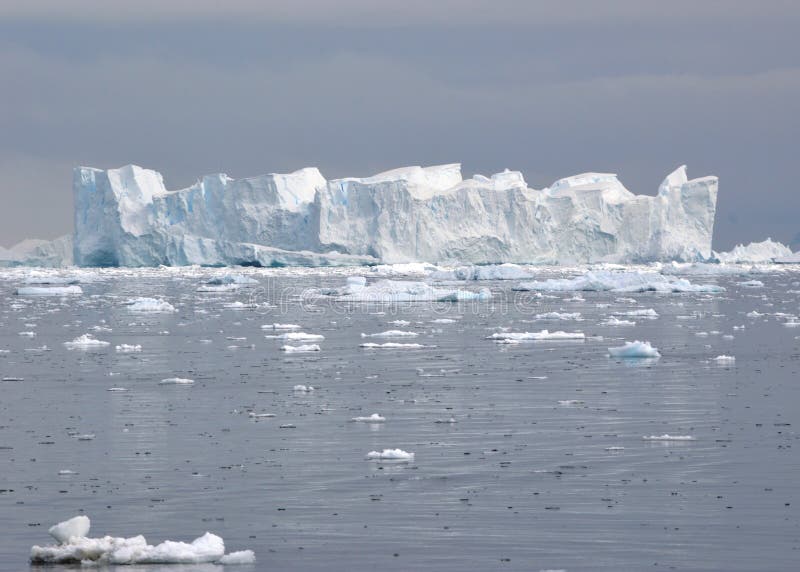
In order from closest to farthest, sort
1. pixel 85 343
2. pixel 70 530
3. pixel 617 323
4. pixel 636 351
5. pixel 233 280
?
pixel 70 530 → pixel 636 351 → pixel 85 343 → pixel 617 323 → pixel 233 280

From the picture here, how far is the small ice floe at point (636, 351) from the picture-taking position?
58.9 ft

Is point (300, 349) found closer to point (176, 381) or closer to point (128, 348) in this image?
point (128, 348)

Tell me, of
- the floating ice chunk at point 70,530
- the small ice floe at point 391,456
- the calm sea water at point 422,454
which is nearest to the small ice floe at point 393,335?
the calm sea water at point 422,454

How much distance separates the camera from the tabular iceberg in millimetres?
66812

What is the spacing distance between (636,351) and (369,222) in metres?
50.1

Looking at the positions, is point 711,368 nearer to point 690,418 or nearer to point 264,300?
point 690,418

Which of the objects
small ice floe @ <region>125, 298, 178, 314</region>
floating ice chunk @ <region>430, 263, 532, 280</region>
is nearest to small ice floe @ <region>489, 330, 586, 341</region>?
small ice floe @ <region>125, 298, 178, 314</region>

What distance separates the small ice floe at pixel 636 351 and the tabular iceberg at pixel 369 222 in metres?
48.3

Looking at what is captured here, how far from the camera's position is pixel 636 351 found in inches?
709

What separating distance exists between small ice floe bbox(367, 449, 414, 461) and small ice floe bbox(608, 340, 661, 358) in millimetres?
8865

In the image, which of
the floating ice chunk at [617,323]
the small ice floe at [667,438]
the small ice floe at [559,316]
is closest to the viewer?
the small ice floe at [667,438]

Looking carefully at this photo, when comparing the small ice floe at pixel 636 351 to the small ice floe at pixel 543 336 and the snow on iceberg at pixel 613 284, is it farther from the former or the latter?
the snow on iceberg at pixel 613 284

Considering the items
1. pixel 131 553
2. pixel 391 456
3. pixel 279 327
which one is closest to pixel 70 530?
pixel 131 553

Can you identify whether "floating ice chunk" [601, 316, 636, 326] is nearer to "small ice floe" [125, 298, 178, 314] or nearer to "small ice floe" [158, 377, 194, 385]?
"small ice floe" [125, 298, 178, 314]
